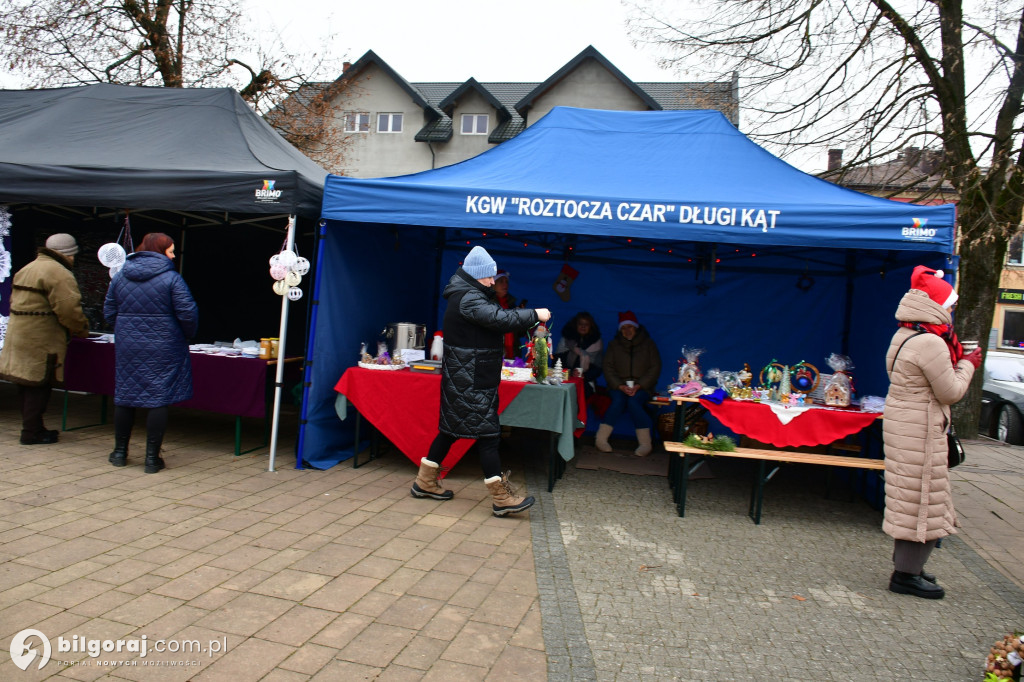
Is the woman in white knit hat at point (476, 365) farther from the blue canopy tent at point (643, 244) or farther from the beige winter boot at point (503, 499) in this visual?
the blue canopy tent at point (643, 244)

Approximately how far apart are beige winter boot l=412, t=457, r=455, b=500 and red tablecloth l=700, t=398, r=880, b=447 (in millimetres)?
2083

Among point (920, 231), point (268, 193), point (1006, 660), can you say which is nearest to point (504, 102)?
point (268, 193)

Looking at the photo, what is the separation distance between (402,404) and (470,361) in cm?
119

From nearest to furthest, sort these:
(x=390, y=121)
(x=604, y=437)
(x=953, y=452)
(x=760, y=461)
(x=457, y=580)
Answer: (x=457, y=580) → (x=953, y=452) → (x=760, y=461) → (x=604, y=437) → (x=390, y=121)

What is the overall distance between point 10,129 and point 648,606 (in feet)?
24.1

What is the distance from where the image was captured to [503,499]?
177 inches

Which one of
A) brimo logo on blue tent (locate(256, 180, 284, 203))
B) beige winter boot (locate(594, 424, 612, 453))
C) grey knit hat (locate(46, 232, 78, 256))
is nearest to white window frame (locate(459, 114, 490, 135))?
beige winter boot (locate(594, 424, 612, 453))

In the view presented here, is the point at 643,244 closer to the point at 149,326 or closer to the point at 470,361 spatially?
the point at 470,361

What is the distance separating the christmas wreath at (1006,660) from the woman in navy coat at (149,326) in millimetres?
5026

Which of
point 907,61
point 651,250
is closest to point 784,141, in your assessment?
point 907,61

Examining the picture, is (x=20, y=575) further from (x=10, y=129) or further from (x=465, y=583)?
(x=10, y=129)

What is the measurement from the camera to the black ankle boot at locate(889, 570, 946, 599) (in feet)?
12.0

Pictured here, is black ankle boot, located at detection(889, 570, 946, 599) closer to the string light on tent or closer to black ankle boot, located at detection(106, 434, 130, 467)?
the string light on tent

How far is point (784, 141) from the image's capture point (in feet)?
31.1
